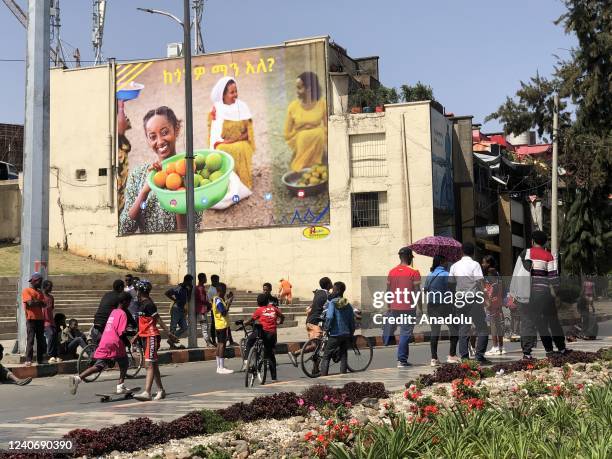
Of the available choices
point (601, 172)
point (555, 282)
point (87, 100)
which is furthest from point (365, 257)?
point (555, 282)

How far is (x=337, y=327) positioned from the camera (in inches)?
576

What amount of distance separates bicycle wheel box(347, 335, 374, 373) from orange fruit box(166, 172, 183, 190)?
1030 inches

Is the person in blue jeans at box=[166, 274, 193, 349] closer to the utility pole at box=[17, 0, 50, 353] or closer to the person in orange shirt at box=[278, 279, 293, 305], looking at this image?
the utility pole at box=[17, 0, 50, 353]

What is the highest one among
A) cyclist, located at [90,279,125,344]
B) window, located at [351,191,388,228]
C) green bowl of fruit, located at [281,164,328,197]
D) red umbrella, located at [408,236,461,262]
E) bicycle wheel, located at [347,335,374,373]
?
green bowl of fruit, located at [281,164,328,197]

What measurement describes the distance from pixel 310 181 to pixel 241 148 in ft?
11.2

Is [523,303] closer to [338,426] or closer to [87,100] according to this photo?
[338,426]

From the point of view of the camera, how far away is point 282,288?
35875 mm

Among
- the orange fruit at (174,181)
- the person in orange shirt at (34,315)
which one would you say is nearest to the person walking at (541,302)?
the person in orange shirt at (34,315)

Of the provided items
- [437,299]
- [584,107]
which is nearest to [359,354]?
[437,299]

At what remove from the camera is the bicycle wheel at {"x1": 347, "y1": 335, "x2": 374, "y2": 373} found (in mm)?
15531

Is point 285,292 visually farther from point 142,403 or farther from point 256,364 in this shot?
point 142,403

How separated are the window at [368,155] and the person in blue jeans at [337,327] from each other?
79.2 ft

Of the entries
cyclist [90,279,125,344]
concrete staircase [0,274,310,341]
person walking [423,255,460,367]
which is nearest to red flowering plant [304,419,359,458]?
person walking [423,255,460,367]

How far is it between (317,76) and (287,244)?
717 centimetres
